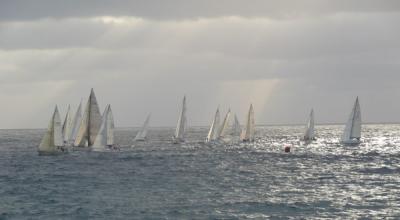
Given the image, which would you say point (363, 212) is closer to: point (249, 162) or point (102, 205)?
point (102, 205)

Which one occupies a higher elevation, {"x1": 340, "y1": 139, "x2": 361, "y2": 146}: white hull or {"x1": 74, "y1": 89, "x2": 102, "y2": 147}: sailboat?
{"x1": 74, "y1": 89, "x2": 102, "y2": 147}: sailboat

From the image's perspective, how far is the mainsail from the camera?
126 meters

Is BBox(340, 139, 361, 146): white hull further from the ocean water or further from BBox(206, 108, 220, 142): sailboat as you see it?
the ocean water

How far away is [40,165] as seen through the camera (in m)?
79.6

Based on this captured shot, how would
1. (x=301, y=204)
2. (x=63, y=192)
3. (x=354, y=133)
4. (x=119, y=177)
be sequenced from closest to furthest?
1. (x=301, y=204)
2. (x=63, y=192)
3. (x=119, y=177)
4. (x=354, y=133)

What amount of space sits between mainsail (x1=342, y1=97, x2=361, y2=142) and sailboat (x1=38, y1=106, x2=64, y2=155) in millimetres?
60751

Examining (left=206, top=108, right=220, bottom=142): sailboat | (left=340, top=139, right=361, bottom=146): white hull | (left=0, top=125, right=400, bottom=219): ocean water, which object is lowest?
(left=0, top=125, right=400, bottom=219): ocean water

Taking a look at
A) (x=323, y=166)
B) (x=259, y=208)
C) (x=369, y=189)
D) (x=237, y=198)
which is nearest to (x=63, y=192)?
(x=237, y=198)

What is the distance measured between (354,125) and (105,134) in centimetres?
5503

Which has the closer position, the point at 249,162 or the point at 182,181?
the point at 182,181

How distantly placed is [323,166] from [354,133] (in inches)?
2265

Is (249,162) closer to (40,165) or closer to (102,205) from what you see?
(40,165)

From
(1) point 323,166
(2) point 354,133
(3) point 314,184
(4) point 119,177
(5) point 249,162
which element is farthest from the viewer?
(2) point 354,133

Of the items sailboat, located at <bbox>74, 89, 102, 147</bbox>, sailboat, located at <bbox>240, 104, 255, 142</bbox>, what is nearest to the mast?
sailboat, located at <bbox>240, 104, 255, 142</bbox>
